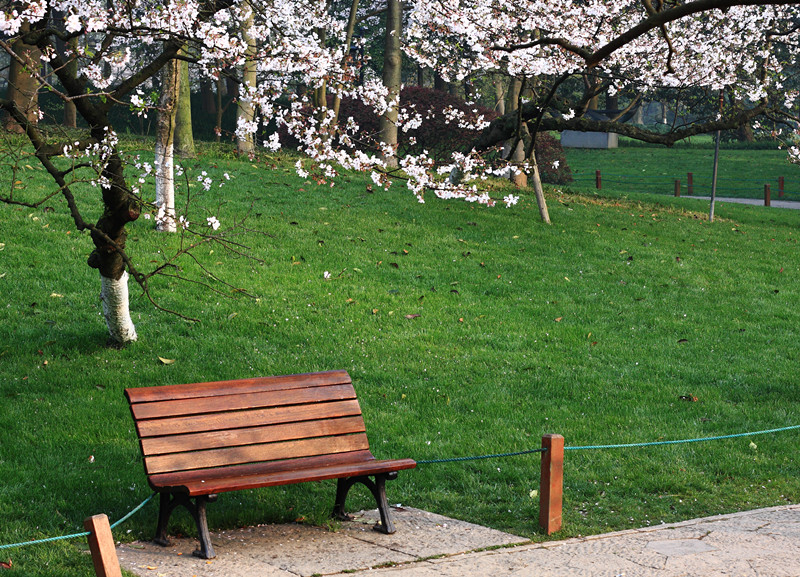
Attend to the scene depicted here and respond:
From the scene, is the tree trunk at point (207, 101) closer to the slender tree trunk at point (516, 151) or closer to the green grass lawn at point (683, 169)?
the green grass lawn at point (683, 169)

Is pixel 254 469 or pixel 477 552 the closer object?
pixel 477 552

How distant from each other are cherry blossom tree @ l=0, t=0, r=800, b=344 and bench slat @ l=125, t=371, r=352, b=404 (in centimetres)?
121

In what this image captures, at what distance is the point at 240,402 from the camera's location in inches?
205

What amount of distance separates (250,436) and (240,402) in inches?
8.6

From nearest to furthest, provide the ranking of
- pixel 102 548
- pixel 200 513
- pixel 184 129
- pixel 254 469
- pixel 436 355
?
pixel 102 548 → pixel 200 513 → pixel 254 469 → pixel 436 355 → pixel 184 129

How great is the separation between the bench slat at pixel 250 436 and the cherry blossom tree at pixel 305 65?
1494 millimetres

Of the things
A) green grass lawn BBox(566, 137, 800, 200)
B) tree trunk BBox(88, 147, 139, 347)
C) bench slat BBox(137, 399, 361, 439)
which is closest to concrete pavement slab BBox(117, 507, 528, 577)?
bench slat BBox(137, 399, 361, 439)

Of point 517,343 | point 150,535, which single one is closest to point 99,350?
point 150,535

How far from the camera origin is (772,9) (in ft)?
54.1

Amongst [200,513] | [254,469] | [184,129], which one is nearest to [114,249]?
[254,469]

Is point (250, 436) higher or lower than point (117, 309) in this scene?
lower

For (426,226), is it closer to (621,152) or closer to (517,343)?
(517,343)

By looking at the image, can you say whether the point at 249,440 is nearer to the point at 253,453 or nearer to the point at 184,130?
the point at 253,453

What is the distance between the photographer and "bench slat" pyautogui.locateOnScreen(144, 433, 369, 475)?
482 cm
